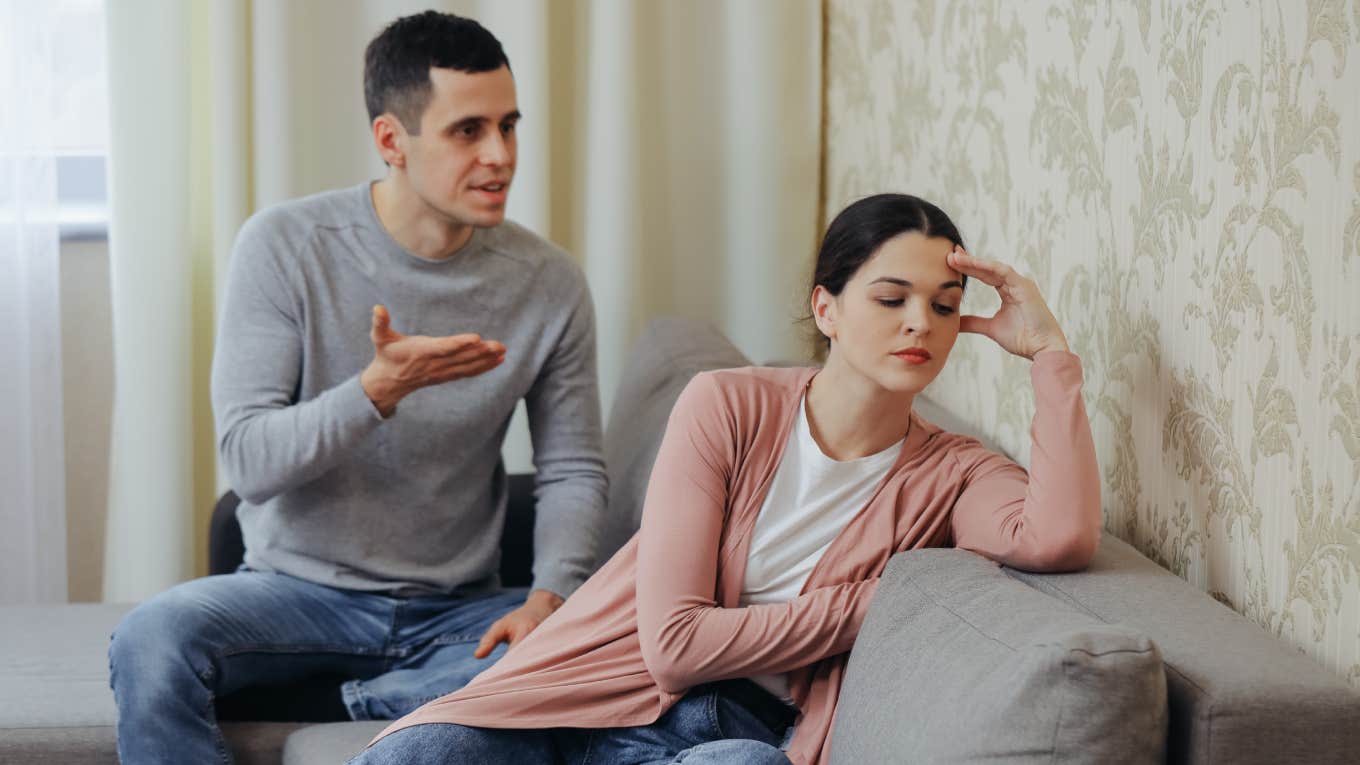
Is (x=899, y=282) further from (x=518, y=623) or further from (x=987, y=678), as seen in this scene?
(x=518, y=623)

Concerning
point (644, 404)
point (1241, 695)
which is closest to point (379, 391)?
point (644, 404)

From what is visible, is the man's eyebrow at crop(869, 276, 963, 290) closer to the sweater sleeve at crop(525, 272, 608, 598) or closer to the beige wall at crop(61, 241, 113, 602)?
the sweater sleeve at crop(525, 272, 608, 598)

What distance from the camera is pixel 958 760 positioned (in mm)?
1060

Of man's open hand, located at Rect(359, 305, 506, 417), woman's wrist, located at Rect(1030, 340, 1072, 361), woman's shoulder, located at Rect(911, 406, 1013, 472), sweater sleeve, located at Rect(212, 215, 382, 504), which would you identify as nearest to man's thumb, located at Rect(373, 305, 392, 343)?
man's open hand, located at Rect(359, 305, 506, 417)

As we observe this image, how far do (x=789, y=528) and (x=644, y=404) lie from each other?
28.8 inches

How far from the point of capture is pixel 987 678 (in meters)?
1.08

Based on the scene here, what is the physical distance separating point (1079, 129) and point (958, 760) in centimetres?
76

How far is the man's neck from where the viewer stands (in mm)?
2006

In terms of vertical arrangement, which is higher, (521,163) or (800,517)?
(521,163)

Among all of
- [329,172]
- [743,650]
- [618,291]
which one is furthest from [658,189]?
[743,650]

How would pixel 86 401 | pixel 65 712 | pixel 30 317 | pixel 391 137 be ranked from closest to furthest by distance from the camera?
pixel 65 712 < pixel 391 137 < pixel 30 317 < pixel 86 401

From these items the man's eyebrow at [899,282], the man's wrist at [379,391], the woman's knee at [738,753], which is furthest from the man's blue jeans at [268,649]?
the man's eyebrow at [899,282]

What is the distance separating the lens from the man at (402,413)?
1.83m

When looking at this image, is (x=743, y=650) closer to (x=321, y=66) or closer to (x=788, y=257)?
(x=788, y=257)
